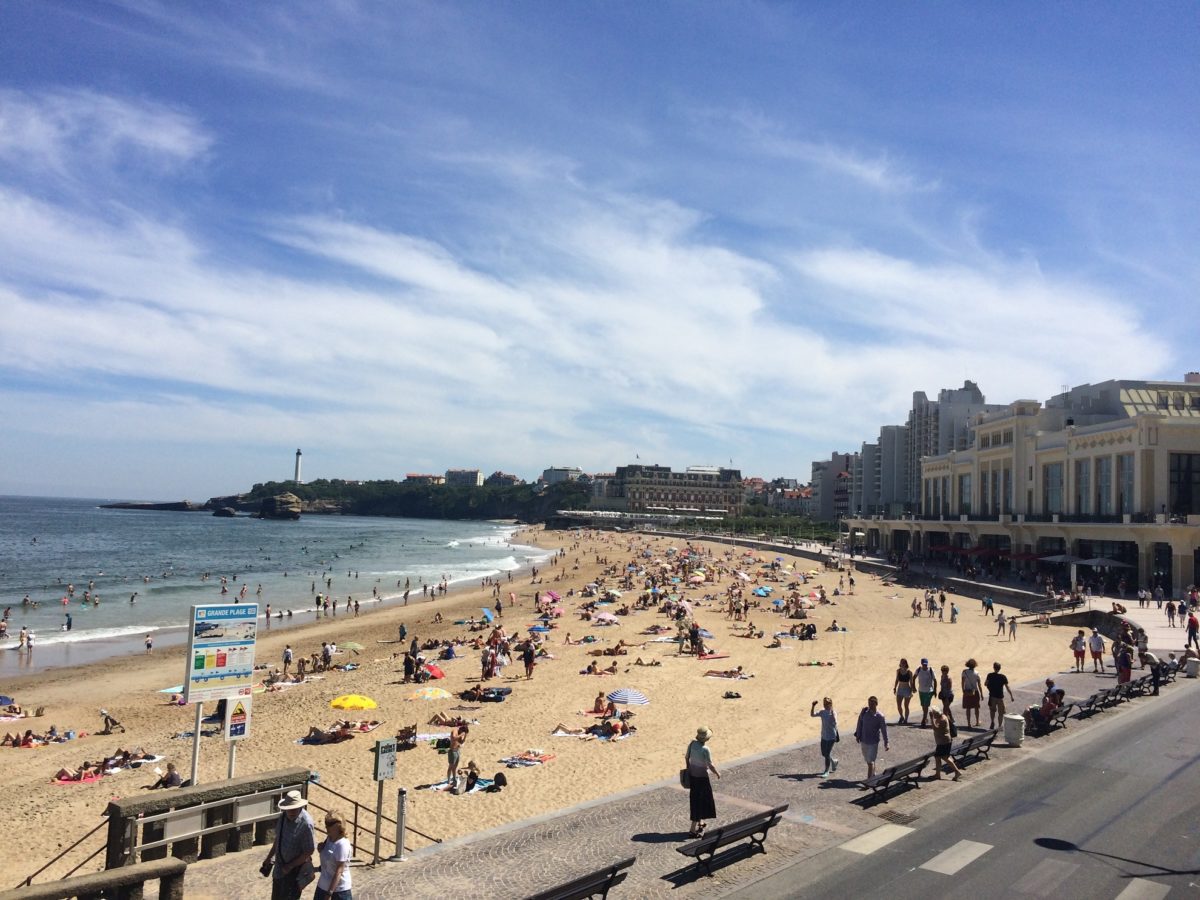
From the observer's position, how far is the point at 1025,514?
44.8 metres

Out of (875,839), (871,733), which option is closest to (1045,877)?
(875,839)

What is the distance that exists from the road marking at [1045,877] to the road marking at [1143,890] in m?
0.47

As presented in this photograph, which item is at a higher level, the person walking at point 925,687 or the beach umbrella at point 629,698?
the person walking at point 925,687

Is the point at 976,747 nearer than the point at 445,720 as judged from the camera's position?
Yes

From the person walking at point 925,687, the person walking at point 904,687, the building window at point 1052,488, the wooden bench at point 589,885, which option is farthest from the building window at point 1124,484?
the wooden bench at point 589,885

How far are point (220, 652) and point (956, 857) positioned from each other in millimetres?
8249

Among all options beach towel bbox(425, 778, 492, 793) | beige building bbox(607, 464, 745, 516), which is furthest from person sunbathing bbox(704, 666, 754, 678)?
beige building bbox(607, 464, 745, 516)

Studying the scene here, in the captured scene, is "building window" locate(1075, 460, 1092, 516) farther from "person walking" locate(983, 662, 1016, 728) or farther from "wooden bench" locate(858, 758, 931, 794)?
"wooden bench" locate(858, 758, 931, 794)

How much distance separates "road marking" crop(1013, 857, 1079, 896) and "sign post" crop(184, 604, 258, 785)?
8.08 m

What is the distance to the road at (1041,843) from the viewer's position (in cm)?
746

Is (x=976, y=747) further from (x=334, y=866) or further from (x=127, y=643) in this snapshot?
(x=127, y=643)

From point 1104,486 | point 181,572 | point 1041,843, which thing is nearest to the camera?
point 1041,843

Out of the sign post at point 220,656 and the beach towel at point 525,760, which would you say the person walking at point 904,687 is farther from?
the sign post at point 220,656

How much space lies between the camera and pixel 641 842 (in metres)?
8.80
